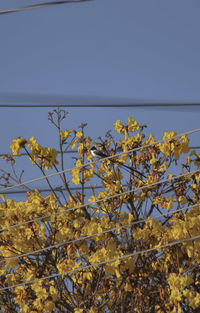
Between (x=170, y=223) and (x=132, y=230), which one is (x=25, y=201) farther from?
(x=170, y=223)

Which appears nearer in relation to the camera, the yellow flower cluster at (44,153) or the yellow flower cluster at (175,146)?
the yellow flower cluster at (175,146)

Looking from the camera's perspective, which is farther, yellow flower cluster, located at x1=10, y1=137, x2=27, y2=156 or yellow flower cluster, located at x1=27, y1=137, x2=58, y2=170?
yellow flower cluster, located at x1=27, y1=137, x2=58, y2=170

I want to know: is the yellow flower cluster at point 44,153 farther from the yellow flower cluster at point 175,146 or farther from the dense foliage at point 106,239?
the yellow flower cluster at point 175,146

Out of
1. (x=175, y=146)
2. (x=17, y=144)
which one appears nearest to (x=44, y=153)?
(x=17, y=144)

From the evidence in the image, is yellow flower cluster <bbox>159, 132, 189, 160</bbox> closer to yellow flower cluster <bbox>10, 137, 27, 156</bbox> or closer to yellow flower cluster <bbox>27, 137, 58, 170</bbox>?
yellow flower cluster <bbox>27, 137, 58, 170</bbox>

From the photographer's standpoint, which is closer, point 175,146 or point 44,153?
point 175,146

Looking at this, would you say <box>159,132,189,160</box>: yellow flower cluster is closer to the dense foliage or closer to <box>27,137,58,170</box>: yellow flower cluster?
the dense foliage

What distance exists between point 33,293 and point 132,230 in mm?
854

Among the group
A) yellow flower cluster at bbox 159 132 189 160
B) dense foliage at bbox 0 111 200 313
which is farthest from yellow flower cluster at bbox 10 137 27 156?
yellow flower cluster at bbox 159 132 189 160

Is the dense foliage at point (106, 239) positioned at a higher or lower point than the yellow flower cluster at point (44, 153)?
lower

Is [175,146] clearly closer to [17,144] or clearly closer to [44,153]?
[44,153]

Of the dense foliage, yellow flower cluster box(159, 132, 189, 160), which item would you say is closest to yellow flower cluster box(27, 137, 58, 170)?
the dense foliage

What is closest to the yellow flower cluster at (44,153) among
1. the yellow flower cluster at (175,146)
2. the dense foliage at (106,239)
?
the dense foliage at (106,239)

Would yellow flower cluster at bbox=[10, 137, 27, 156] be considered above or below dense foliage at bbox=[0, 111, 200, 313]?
above
